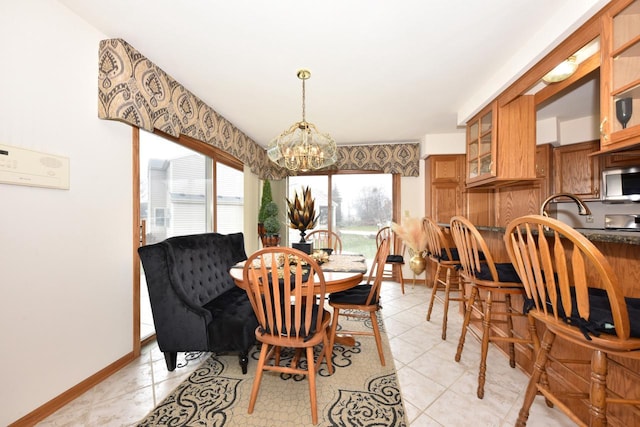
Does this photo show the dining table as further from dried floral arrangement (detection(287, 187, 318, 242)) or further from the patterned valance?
the patterned valance


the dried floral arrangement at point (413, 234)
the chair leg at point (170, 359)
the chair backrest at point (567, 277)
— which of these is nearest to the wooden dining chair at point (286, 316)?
the chair leg at point (170, 359)

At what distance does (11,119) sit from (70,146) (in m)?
0.30

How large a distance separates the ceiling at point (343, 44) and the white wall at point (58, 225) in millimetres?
368

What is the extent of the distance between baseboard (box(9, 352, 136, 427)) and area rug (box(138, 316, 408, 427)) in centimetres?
59

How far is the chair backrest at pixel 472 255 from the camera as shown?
171 cm

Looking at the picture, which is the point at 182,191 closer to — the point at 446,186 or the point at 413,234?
the point at 413,234

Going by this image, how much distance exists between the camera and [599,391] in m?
1.00

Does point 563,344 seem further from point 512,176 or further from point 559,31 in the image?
point 559,31

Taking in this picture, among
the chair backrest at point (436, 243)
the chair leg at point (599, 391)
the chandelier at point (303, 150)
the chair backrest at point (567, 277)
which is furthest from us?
the chair backrest at point (436, 243)

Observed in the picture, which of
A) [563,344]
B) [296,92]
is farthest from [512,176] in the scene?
[296,92]

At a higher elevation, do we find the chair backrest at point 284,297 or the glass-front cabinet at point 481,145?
the glass-front cabinet at point 481,145

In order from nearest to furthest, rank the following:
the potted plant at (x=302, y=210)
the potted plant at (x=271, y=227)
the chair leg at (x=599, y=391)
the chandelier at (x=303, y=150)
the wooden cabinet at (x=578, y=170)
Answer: the chair leg at (x=599, y=391) → the potted plant at (x=302, y=210) → the chandelier at (x=303, y=150) → the wooden cabinet at (x=578, y=170) → the potted plant at (x=271, y=227)

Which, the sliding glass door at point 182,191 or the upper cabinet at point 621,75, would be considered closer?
the upper cabinet at point 621,75

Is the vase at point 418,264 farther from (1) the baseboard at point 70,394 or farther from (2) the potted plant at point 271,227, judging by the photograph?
(1) the baseboard at point 70,394
